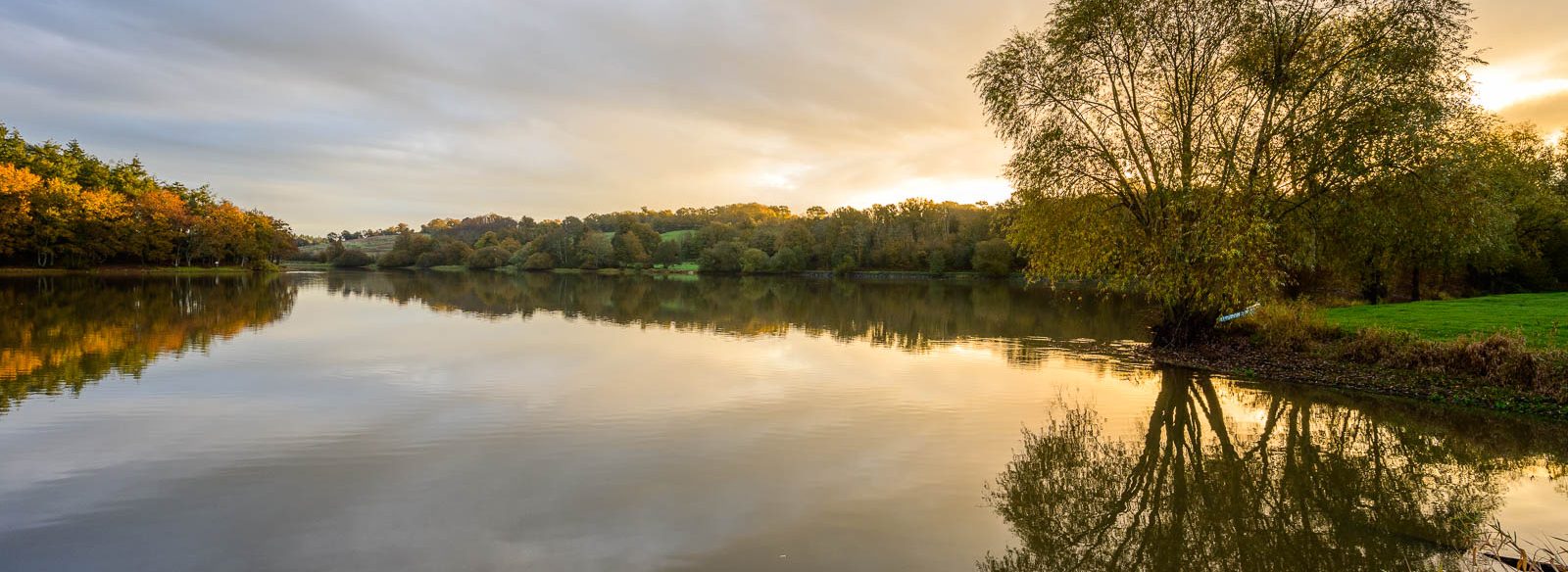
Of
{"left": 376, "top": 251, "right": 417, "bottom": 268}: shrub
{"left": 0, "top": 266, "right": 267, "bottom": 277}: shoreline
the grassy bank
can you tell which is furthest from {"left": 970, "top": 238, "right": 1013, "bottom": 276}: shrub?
{"left": 376, "top": 251, "right": 417, "bottom": 268}: shrub


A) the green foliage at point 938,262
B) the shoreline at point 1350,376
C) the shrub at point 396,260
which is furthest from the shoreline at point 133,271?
the shoreline at point 1350,376

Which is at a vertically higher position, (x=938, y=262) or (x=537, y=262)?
(x=938, y=262)

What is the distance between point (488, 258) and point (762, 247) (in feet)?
182

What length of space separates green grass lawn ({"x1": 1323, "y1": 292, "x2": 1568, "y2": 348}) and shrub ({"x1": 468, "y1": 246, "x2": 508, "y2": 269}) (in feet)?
454

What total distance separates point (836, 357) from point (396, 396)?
1150 cm

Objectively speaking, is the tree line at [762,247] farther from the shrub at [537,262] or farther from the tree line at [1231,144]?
the tree line at [1231,144]

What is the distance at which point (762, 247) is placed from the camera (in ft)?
447

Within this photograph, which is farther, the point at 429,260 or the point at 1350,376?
the point at 429,260

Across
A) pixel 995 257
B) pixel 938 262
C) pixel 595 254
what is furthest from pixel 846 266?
pixel 595 254

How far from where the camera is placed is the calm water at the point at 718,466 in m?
6.78

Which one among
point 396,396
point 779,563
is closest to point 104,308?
point 396,396

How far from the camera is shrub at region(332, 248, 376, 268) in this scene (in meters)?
139

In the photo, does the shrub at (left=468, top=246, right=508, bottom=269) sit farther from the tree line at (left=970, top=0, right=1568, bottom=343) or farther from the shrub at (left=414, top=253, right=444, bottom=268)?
the tree line at (left=970, top=0, right=1568, bottom=343)

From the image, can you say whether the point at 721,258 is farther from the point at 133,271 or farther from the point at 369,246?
the point at 369,246
